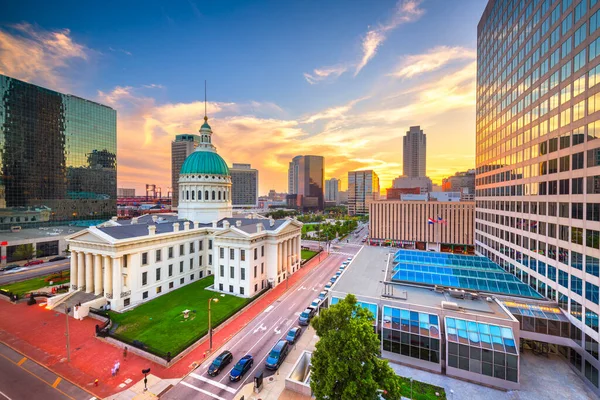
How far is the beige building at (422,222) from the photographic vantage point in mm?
92656

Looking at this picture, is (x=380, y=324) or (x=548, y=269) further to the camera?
(x=548, y=269)

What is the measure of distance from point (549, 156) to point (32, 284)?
98591 millimetres

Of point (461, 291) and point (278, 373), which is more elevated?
point (461, 291)

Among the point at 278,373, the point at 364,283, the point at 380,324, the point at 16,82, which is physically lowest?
the point at 278,373

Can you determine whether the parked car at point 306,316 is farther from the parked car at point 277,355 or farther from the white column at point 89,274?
the white column at point 89,274

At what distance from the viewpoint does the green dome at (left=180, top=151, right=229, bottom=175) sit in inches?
2675

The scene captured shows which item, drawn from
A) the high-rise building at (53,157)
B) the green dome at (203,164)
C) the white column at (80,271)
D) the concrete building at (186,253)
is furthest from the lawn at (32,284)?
the high-rise building at (53,157)

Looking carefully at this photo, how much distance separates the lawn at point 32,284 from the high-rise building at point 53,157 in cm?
3970

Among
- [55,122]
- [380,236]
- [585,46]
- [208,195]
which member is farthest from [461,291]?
[55,122]

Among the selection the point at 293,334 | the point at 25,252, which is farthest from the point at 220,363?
the point at 25,252

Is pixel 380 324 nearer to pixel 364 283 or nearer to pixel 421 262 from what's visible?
pixel 364 283

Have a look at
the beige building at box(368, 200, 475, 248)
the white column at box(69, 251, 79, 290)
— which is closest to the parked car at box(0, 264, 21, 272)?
the white column at box(69, 251, 79, 290)

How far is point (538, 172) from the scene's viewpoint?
3919cm

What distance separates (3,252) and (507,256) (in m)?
124
